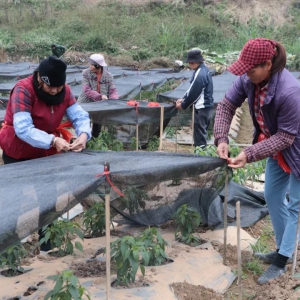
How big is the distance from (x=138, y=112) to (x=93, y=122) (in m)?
0.56

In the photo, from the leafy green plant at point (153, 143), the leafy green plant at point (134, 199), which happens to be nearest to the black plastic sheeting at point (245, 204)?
the leafy green plant at point (134, 199)

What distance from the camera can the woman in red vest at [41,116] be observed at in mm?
3031

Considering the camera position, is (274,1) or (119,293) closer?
(119,293)

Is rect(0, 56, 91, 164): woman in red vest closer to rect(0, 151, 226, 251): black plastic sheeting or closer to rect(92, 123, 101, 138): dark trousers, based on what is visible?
rect(0, 151, 226, 251): black plastic sheeting

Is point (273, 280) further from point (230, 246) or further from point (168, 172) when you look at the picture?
point (168, 172)

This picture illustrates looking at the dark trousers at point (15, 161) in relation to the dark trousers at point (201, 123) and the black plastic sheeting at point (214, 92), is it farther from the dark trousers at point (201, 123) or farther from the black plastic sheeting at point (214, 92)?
the black plastic sheeting at point (214, 92)

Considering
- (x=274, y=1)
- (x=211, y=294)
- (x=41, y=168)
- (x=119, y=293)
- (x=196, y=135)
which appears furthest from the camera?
(x=274, y=1)

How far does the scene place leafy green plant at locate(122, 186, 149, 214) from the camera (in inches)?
118

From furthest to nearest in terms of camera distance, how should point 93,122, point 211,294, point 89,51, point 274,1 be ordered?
point 274,1, point 89,51, point 93,122, point 211,294

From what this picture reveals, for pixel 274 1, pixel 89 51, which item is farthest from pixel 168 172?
pixel 274 1

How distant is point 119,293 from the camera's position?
113 inches

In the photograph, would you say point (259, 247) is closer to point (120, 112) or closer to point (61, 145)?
point (61, 145)

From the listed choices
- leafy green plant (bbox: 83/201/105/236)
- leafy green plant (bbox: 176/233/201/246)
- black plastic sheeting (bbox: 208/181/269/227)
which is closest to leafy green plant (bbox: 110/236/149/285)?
leafy green plant (bbox: 83/201/105/236)

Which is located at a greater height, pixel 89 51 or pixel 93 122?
pixel 93 122
